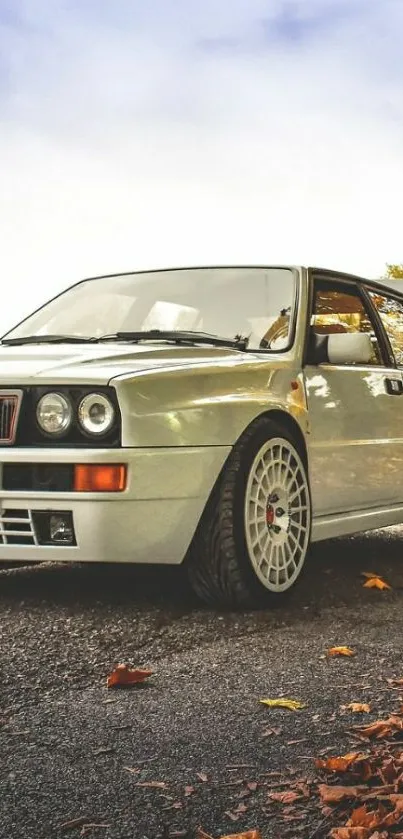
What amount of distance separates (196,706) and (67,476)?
1.20 m

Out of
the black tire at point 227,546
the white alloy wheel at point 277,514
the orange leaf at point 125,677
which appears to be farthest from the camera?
the white alloy wheel at point 277,514

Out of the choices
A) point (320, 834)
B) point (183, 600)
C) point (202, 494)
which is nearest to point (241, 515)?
point (202, 494)

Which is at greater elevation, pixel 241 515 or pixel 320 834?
pixel 241 515

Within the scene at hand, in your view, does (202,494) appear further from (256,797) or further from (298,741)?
(256,797)

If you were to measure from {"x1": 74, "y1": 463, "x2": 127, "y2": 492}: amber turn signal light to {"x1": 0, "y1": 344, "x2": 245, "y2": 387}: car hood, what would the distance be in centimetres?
32

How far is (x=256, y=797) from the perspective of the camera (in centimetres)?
256

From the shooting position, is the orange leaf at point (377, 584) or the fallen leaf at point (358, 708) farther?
the orange leaf at point (377, 584)

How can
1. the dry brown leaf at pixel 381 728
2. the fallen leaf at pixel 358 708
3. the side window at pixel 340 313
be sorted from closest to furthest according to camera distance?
1. the dry brown leaf at pixel 381 728
2. the fallen leaf at pixel 358 708
3. the side window at pixel 340 313

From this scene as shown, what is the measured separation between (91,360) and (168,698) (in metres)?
1.60

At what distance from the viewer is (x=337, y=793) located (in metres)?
2.52

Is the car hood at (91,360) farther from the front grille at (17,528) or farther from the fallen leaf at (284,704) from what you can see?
the fallen leaf at (284,704)

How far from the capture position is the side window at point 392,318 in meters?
6.50

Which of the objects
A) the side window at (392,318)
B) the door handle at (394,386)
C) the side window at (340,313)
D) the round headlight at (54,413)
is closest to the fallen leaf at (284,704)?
the round headlight at (54,413)

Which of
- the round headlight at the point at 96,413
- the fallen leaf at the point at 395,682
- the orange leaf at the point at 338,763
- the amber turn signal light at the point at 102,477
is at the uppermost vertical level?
the round headlight at the point at 96,413
